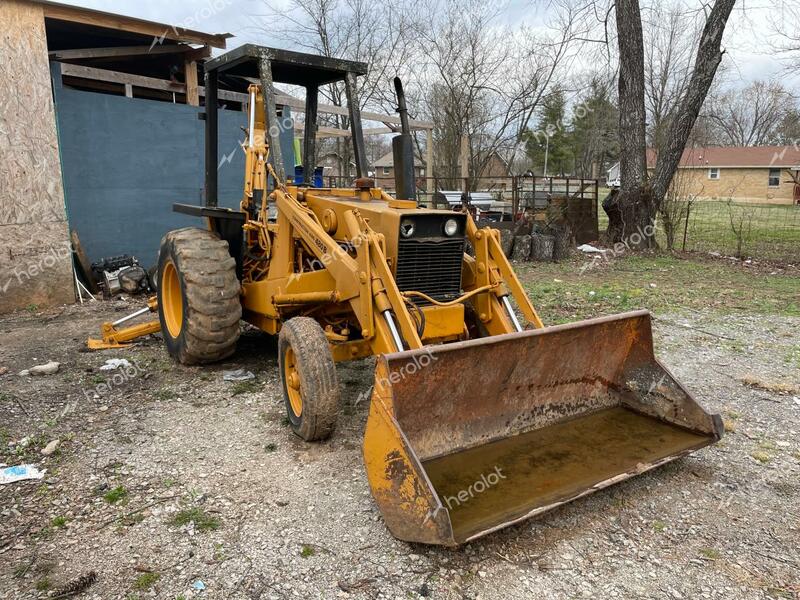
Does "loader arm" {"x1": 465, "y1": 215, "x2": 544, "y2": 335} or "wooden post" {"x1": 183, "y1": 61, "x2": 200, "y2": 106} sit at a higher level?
"wooden post" {"x1": 183, "y1": 61, "x2": 200, "y2": 106}

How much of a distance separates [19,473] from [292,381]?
1.72 meters

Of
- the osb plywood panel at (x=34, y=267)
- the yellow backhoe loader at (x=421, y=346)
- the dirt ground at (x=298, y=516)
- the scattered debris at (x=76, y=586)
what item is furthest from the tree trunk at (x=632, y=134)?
the scattered debris at (x=76, y=586)

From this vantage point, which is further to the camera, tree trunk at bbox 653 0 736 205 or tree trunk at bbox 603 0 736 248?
tree trunk at bbox 603 0 736 248

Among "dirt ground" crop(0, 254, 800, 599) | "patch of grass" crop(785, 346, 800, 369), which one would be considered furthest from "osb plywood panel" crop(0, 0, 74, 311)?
"patch of grass" crop(785, 346, 800, 369)

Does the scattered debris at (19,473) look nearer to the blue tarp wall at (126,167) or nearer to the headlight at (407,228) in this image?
the headlight at (407,228)

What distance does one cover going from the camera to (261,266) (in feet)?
18.3

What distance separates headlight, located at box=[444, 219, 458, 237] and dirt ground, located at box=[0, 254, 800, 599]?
1.49 meters

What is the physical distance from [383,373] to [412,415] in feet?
1.32

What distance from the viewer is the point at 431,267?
14.4ft

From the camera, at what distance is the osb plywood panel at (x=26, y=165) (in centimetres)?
798

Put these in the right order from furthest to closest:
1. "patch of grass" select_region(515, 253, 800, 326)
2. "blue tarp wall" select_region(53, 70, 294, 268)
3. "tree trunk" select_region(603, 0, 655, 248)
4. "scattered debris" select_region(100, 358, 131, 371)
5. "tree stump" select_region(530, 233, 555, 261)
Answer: "tree trunk" select_region(603, 0, 655, 248), "tree stump" select_region(530, 233, 555, 261), "blue tarp wall" select_region(53, 70, 294, 268), "patch of grass" select_region(515, 253, 800, 326), "scattered debris" select_region(100, 358, 131, 371)

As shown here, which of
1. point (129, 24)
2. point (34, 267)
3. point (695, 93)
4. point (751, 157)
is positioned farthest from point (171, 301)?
point (751, 157)

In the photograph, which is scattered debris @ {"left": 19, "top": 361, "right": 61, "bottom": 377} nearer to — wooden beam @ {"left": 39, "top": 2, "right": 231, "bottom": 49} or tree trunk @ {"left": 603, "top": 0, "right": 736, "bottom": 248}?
wooden beam @ {"left": 39, "top": 2, "right": 231, "bottom": 49}

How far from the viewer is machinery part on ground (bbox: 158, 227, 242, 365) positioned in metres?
5.12
